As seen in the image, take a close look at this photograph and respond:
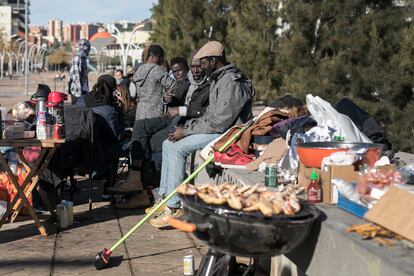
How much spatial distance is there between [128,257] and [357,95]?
503 centimetres

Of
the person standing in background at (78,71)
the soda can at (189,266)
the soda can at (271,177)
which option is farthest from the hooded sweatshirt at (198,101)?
the person standing in background at (78,71)

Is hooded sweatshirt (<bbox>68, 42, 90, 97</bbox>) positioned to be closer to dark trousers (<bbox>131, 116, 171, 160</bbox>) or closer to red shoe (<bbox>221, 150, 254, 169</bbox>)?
dark trousers (<bbox>131, 116, 171, 160</bbox>)

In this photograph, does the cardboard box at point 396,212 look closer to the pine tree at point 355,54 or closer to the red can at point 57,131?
the red can at point 57,131

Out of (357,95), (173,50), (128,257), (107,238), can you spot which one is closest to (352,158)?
(128,257)

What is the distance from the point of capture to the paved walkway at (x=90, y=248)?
4.94m

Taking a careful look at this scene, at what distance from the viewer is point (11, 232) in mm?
6000

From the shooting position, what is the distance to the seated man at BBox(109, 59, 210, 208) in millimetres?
6668

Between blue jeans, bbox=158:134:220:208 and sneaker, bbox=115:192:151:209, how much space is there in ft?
2.98

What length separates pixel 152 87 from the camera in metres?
7.77

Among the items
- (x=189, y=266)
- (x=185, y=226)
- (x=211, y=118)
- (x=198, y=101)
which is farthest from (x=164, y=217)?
(x=185, y=226)

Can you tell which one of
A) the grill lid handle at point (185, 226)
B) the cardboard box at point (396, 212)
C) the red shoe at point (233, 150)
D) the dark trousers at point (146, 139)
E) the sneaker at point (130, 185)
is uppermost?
the cardboard box at point (396, 212)

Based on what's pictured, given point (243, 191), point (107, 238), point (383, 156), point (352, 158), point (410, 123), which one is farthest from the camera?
point (410, 123)

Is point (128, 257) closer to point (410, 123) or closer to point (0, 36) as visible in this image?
point (410, 123)

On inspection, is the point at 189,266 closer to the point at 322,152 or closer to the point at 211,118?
the point at 322,152
